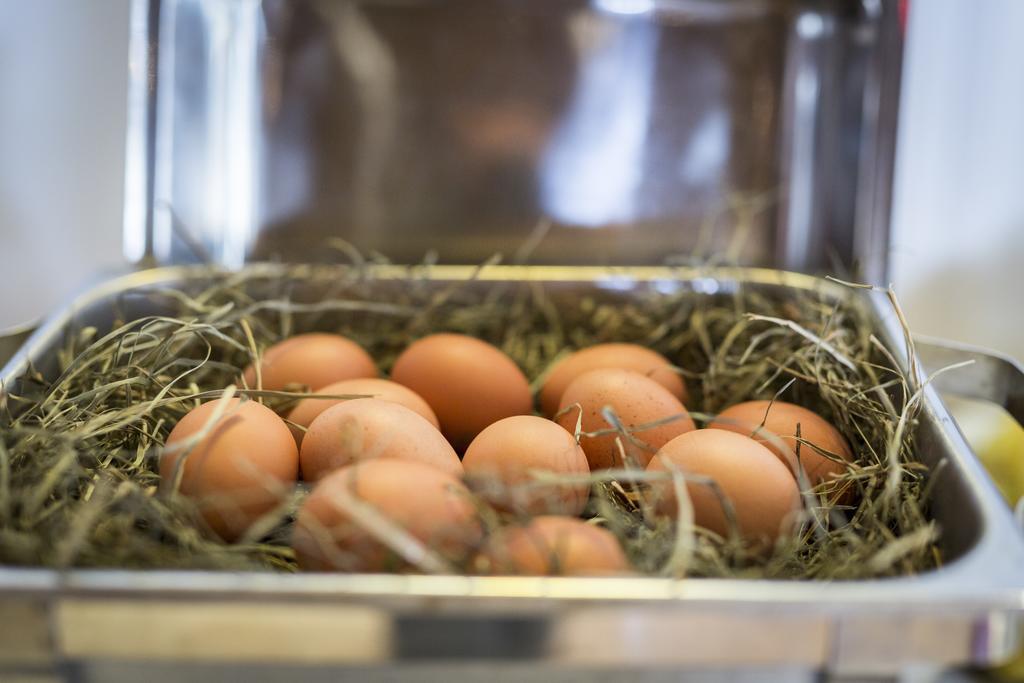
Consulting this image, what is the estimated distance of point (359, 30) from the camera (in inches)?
39.8

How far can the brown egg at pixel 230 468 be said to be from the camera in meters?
0.56

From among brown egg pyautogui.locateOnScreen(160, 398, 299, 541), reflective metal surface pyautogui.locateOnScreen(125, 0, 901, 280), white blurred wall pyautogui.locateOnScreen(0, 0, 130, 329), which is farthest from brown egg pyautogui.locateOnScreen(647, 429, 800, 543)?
white blurred wall pyautogui.locateOnScreen(0, 0, 130, 329)

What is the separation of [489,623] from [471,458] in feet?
0.68

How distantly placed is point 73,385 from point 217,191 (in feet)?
1.26

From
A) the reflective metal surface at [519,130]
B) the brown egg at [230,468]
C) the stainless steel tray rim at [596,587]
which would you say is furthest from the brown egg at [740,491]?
the reflective metal surface at [519,130]

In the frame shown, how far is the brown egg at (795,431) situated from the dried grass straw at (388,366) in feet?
0.07

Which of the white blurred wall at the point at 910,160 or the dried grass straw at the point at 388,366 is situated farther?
the white blurred wall at the point at 910,160

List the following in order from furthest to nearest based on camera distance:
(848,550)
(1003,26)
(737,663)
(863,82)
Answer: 1. (1003,26)
2. (863,82)
3. (848,550)
4. (737,663)

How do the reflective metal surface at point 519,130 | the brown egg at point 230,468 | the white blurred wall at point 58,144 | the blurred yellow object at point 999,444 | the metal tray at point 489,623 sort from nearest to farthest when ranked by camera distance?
the metal tray at point 489,623, the brown egg at point 230,468, the blurred yellow object at point 999,444, the reflective metal surface at point 519,130, the white blurred wall at point 58,144

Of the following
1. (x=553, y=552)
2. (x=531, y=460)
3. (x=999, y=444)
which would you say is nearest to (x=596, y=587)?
(x=553, y=552)

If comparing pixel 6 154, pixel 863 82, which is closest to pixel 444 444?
pixel 863 82

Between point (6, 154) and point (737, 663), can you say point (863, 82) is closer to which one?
point (737, 663)

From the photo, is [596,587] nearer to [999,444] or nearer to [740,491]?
[740,491]

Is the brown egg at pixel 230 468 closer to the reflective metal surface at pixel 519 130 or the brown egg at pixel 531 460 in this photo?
the brown egg at pixel 531 460
